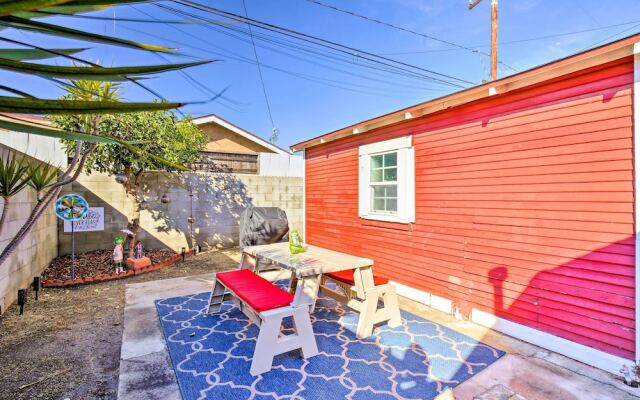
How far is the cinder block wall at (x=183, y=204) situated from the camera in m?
6.65

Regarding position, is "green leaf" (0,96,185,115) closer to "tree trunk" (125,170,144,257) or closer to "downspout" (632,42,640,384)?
Answer: "downspout" (632,42,640,384)

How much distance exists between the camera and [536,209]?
3109mm

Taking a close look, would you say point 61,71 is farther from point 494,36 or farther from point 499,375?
point 494,36

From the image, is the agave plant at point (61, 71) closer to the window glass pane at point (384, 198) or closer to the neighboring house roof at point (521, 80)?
the neighboring house roof at point (521, 80)

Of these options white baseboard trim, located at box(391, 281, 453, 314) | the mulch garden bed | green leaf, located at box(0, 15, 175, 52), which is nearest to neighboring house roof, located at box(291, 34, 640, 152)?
white baseboard trim, located at box(391, 281, 453, 314)

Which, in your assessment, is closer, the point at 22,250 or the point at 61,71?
the point at 61,71

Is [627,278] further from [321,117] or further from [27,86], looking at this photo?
[321,117]

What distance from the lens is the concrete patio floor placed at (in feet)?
7.53

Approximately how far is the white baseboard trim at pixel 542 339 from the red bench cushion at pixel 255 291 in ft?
6.75

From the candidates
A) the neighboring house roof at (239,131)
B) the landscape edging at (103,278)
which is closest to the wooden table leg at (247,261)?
the landscape edging at (103,278)

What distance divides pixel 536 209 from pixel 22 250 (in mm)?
6187

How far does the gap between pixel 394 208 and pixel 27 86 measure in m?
4.26

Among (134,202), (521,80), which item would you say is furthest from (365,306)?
(134,202)

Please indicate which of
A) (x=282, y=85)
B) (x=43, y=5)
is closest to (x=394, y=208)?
(x=43, y=5)
